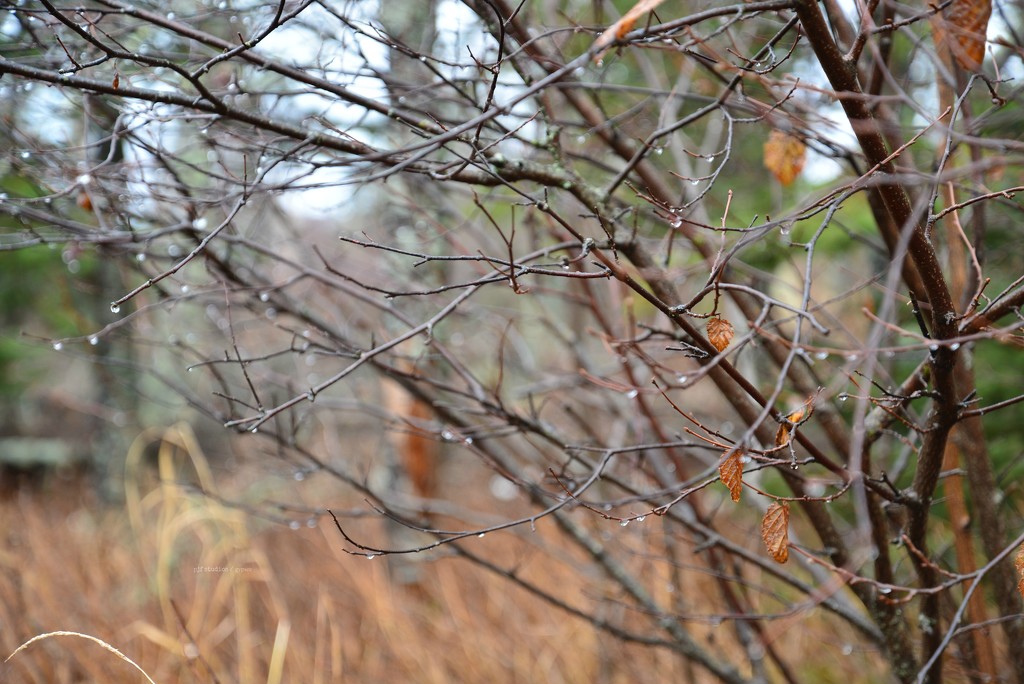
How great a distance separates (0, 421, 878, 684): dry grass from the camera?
315cm

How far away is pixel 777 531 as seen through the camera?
145cm

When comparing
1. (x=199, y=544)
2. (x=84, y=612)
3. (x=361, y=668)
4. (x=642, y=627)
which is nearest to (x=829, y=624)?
(x=642, y=627)

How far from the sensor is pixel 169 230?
1.96 metres

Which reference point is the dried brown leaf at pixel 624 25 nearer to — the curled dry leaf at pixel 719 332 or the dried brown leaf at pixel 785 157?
the curled dry leaf at pixel 719 332

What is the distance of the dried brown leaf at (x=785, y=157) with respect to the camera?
195cm

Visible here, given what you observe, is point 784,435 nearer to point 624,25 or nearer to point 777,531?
point 777,531

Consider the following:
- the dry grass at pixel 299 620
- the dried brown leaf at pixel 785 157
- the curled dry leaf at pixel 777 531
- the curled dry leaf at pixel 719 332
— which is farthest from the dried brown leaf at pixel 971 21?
the dry grass at pixel 299 620

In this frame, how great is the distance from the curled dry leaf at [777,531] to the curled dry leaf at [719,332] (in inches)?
14.5

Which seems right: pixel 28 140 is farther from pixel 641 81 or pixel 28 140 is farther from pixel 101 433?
pixel 101 433

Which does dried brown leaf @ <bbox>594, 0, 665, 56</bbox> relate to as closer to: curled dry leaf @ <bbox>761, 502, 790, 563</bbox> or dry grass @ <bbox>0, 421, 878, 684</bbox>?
curled dry leaf @ <bbox>761, 502, 790, 563</bbox>

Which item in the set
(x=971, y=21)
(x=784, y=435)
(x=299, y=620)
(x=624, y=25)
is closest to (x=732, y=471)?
(x=784, y=435)

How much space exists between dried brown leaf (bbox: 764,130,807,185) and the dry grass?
1.45 metres

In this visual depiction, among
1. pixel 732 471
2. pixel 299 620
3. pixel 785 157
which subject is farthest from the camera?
pixel 299 620

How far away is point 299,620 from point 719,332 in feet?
12.0
